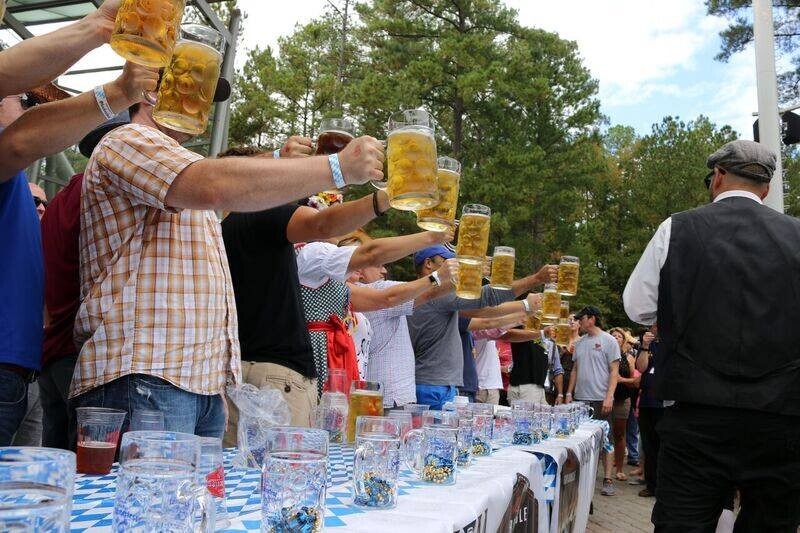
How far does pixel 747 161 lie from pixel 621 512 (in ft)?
14.3

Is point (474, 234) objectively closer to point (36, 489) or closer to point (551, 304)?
point (551, 304)

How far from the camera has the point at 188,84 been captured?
140cm

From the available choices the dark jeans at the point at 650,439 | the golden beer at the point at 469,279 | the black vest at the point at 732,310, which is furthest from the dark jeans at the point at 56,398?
Answer: the dark jeans at the point at 650,439

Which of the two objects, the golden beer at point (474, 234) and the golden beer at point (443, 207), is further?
the golden beer at point (474, 234)

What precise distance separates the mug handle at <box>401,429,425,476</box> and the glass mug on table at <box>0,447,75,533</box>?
1.11 meters

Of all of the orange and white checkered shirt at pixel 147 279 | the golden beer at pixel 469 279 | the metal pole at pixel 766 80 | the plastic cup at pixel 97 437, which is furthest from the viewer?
the metal pole at pixel 766 80

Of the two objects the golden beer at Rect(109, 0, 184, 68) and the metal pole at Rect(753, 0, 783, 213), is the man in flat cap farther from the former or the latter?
the metal pole at Rect(753, 0, 783, 213)

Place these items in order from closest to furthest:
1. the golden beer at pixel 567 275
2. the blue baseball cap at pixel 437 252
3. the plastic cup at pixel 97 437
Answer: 1. the plastic cup at pixel 97 437
2. the golden beer at pixel 567 275
3. the blue baseball cap at pixel 437 252

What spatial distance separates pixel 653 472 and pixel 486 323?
10.7ft

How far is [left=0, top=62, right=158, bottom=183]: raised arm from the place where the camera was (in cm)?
161

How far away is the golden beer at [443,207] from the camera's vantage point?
6.44ft

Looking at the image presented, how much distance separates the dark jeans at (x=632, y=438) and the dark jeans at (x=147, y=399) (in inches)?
352

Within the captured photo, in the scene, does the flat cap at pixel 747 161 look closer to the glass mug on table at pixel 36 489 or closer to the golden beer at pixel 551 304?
the golden beer at pixel 551 304

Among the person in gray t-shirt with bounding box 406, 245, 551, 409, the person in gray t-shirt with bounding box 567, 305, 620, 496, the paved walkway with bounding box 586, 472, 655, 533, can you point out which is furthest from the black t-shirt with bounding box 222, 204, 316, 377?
the person in gray t-shirt with bounding box 567, 305, 620, 496
